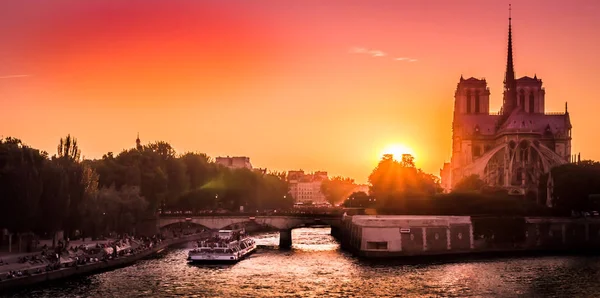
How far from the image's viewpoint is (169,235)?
106 m

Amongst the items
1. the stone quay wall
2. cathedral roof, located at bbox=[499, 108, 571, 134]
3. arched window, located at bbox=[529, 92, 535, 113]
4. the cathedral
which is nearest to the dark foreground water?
the stone quay wall

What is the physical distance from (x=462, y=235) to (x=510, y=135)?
59050mm

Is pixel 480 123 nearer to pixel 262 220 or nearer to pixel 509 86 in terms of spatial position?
pixel 509 86

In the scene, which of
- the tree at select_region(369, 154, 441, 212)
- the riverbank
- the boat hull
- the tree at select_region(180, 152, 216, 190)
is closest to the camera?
the riverbank

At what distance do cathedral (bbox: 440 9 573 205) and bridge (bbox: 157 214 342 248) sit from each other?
38.3 metres

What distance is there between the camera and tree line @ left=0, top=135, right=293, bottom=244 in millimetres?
72375

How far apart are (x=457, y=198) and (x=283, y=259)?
3386 centimetres

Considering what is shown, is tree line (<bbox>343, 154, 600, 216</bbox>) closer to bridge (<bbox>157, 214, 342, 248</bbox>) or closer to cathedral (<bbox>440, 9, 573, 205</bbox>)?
bridge (<bbox>157, 214, 342, 248</bbox>)

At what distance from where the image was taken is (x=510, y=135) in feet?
467

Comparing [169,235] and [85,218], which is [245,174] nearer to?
[169,235]

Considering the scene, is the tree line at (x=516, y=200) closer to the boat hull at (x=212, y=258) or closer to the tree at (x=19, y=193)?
the boat hull at (x=212, y=258)

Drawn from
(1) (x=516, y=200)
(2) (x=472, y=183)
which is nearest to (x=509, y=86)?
(2) (x=472, y=183)

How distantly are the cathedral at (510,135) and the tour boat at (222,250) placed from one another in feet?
186

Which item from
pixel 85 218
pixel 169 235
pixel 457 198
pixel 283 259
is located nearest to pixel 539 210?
pixel 457 198
